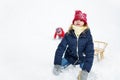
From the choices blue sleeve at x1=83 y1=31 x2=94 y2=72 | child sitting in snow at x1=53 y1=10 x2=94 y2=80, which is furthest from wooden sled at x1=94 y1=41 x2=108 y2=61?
blue sleeve at x1=83 y1=31 x2=94 y2=72

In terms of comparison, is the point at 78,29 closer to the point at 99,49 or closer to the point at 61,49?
the point at 61,49

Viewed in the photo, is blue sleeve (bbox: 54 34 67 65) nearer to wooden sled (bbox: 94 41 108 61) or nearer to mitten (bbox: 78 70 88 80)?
mitten (bbox: 78 70 88 80)

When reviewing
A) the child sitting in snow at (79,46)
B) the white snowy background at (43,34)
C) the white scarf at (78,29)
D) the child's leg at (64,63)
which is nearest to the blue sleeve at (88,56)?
the child sitting in snow at (79,46)

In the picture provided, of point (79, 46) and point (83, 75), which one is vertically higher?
point (79, 46)

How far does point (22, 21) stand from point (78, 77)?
144 inches

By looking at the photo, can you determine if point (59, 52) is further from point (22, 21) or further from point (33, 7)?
point (33, 7)

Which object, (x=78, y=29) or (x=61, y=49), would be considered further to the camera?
(x=61, y=49)

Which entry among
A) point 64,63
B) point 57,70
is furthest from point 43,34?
point 57,70

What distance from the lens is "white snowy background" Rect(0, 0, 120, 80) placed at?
257 inches

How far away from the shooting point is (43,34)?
27.9 ft

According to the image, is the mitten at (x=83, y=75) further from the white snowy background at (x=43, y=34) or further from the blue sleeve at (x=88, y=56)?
the white snowy background at (x=43, y=34)

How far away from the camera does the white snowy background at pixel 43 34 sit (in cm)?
654

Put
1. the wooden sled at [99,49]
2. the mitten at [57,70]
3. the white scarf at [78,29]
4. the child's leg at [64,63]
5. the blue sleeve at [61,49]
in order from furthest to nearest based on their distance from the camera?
the wooden sled at [99,49] < the child's leg at [64,63] < the mitten at [57,70] < the blue sleeve at [61,49] < the white scarf at [78,29]

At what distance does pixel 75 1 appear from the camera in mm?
11656
